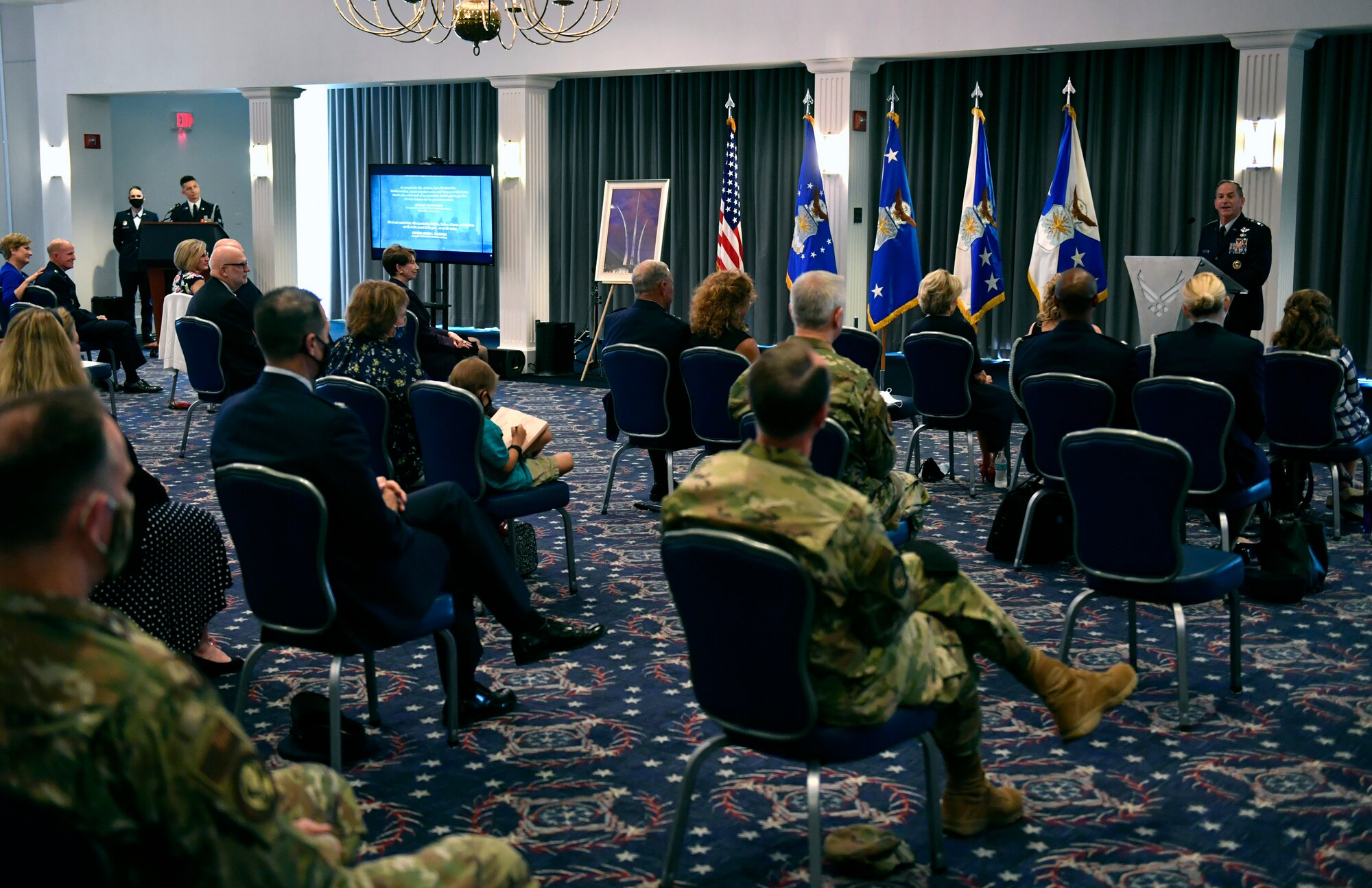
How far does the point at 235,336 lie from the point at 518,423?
3.25 metres

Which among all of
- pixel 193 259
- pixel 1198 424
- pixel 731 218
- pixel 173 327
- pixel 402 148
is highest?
pixel 402 148

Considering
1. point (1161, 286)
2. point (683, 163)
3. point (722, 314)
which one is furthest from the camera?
point (683, 163)

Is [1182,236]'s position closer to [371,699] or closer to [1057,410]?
[1057,410]

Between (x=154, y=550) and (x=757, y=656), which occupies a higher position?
(x=757, y=656)

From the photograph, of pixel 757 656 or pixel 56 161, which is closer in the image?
pixel 757 656

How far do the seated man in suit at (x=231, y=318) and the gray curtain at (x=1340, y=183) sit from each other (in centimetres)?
846

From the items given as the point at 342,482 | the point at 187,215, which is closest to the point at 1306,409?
the point at 342,482

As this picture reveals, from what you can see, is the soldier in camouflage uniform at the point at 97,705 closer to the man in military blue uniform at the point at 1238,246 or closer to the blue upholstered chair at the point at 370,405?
the blue upholstered chair at the point at 370,405

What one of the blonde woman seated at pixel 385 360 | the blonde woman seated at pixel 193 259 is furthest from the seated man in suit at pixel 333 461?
the blonde woman seated at pixel 193 259

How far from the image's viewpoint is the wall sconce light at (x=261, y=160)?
50.2ft

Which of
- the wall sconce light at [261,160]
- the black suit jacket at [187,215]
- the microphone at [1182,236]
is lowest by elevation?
the microphone at [1182,236]

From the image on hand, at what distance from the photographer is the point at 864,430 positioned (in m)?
4.62

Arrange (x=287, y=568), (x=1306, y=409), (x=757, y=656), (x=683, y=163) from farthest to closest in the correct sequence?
(x=683, y=163), (x=1306, y=409), (x=287, y=568), (x=757, y=656)

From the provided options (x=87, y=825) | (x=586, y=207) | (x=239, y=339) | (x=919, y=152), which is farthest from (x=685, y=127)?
(x=87, y=825)
